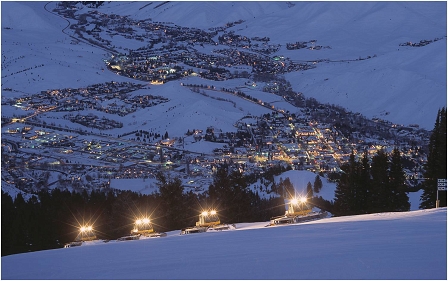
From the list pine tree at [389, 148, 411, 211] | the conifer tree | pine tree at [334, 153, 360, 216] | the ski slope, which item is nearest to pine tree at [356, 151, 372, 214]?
pine tree at [334, 153, 360, 216]

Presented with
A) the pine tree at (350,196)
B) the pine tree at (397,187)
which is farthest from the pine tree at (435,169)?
the pine tree at (350,196)

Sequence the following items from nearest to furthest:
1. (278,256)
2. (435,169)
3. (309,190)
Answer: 1. (278,256)
2. (435,169)
3. (309,190)

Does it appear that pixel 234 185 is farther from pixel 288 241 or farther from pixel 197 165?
pixel 197 165

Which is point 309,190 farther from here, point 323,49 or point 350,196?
point 323,49

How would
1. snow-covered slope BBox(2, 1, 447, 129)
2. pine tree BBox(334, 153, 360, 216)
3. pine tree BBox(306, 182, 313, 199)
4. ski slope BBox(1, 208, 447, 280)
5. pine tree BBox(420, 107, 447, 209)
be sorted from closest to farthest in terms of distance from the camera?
ski slope BBox(1, 208, 447, 280), pine tree BBox(420, 107, 447, 209), pine tree BBox(334, 153, 360, 216), pine tree BBox(306, 182, 313, 199), snow-covered slope BBox(2, 1, 447, 129)

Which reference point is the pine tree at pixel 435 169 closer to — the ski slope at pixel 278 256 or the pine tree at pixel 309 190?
the pine tree at pixel 309 190

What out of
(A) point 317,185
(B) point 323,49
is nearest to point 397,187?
(A) point 317,185

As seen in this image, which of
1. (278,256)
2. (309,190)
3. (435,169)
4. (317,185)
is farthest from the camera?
(317,185)

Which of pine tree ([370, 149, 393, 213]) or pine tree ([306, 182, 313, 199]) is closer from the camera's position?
pine tree ([370, 149, 393, 213])

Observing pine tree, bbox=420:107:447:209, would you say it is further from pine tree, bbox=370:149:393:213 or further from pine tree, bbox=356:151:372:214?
pine tree, bbox=356:151:372:214
